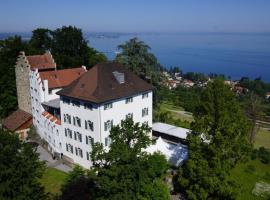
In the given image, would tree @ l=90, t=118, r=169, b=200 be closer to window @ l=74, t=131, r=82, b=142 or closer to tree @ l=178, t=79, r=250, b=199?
tree @ l=178, t=79, r=250, b=199

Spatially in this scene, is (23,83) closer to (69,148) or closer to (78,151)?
(69,148)

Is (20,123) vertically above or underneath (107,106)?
underneath

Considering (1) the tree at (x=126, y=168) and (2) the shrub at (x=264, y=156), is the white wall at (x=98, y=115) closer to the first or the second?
(1) the tree at (x=126, y=168)

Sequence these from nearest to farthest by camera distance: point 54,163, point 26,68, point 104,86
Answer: point 104,86
point 54,163
point 26,68

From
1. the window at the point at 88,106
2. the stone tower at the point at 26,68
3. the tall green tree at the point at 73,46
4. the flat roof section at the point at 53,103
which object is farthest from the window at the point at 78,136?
the tall green tree at the point at 73,46

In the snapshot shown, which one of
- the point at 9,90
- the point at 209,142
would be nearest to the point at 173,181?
the point at 209,142

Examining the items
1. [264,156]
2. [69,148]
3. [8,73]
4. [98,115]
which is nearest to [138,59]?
[69,148]

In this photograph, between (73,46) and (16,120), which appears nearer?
(16,120)

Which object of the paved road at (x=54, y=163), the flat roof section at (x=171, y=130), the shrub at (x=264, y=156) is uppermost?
the flat roof section at (x=171, y=130)
